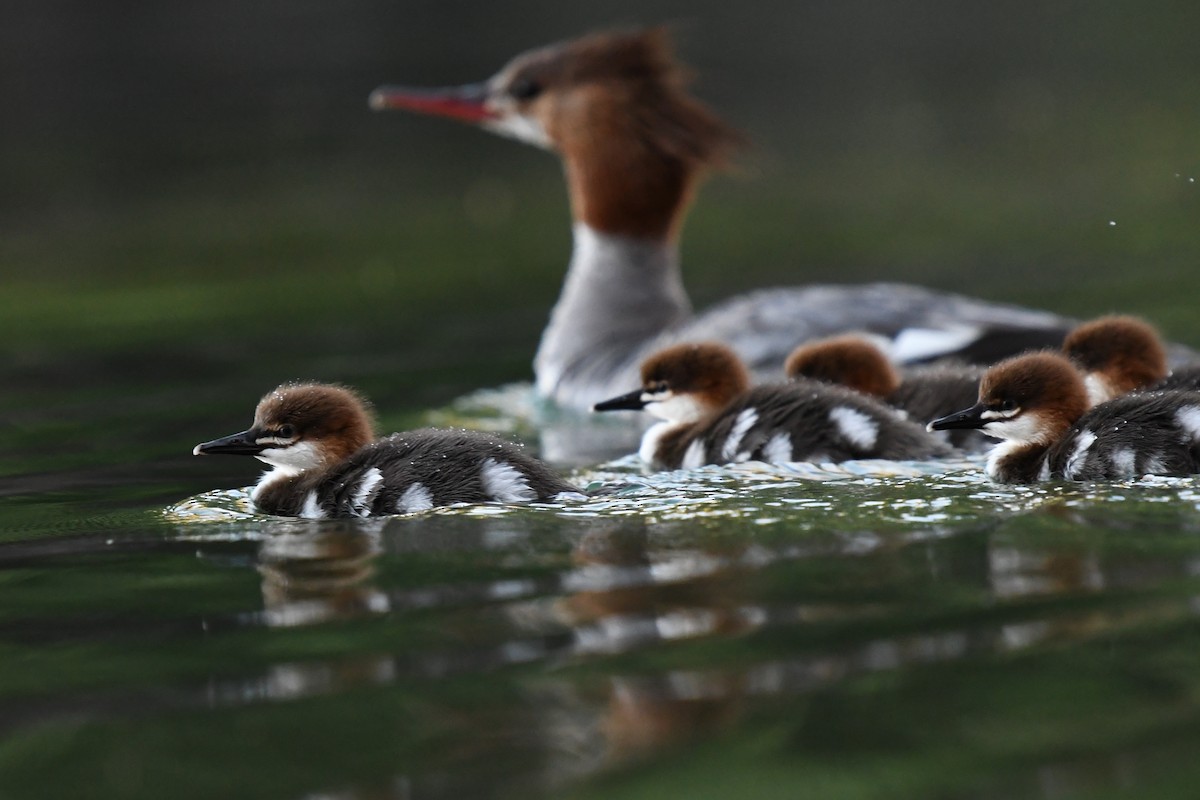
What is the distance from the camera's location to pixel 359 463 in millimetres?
4941

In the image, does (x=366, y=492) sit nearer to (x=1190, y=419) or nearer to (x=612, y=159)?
(x=1190, y=419)

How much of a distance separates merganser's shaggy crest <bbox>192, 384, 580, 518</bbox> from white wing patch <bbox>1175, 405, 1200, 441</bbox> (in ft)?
5.10

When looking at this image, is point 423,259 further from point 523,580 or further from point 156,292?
point 523,580

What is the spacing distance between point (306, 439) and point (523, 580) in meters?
1.31

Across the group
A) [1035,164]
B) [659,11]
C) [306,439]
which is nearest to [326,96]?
[659,11]

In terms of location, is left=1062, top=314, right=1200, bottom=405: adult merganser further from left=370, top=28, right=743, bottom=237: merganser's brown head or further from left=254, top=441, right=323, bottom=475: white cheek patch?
left=370, top=28, right=743, bottom=237: merganser's brown head

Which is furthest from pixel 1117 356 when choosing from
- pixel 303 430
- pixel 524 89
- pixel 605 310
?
pixel 524 89

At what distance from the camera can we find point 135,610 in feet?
13.2

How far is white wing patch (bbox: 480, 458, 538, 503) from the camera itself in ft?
15.6

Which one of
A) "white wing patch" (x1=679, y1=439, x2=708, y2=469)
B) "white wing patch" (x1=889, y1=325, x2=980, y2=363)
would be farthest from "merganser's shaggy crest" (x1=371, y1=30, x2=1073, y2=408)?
"white wing patch" (x1=679, y1=439, x2=708, y2=469)

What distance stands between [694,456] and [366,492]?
1.11 meters

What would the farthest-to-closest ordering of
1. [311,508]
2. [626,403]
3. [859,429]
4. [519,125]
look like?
1. [519,125]
2. [626,403]
3. [859,429]
4. [311,508]

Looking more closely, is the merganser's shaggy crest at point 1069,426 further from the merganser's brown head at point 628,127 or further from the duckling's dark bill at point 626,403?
the merganser's brown head at point 628,127

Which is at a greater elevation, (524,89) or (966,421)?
(524,89)
